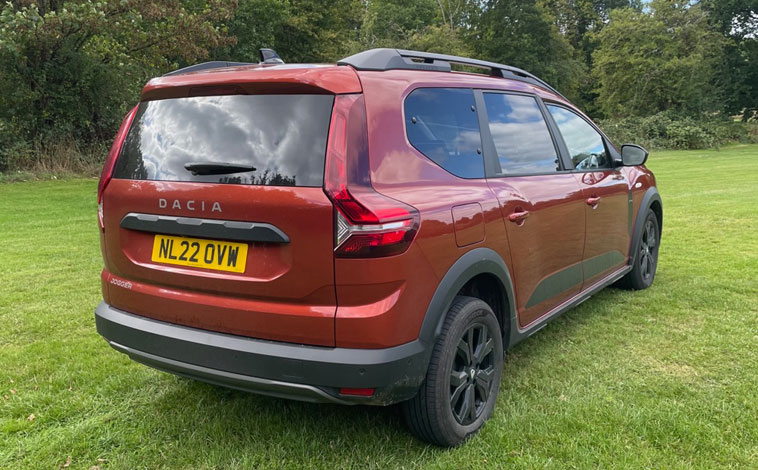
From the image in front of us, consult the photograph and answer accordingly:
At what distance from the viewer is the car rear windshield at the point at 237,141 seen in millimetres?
2340

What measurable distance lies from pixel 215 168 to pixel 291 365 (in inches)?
36.0

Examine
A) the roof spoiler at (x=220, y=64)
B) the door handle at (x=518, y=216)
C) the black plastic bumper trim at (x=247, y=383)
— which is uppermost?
the roof spoiler at (x=220, y=64)

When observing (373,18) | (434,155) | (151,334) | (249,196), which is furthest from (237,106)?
(373,18)

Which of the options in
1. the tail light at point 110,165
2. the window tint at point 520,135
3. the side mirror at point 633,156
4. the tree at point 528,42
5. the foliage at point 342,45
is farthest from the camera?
the tree at point 528,42

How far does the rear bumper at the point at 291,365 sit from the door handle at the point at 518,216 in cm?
99

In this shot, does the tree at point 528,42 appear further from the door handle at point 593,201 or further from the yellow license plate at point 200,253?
the yellow license plate at point 200,253

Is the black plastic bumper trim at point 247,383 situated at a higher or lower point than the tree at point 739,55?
lower

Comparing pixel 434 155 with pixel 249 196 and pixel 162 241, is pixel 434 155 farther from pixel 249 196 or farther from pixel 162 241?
pixel 162 241

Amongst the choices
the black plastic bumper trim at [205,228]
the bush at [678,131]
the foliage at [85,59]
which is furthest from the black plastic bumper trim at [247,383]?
the bush at [678,131]

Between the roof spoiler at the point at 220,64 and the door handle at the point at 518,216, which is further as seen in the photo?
the door handle at the point at 518,216

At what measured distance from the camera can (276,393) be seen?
2326 mm

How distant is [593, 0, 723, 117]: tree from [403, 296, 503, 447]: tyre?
4235 cm

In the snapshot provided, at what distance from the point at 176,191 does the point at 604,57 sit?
153 ft

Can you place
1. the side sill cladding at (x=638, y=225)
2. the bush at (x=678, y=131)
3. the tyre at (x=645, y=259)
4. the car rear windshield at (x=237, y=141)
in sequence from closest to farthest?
the car rear windshield at (x=237, y=141)
the side sill cladding at (x=638, y=225)
the tyre at (x=645, y=259)
the bush at (x=678, y=131)
